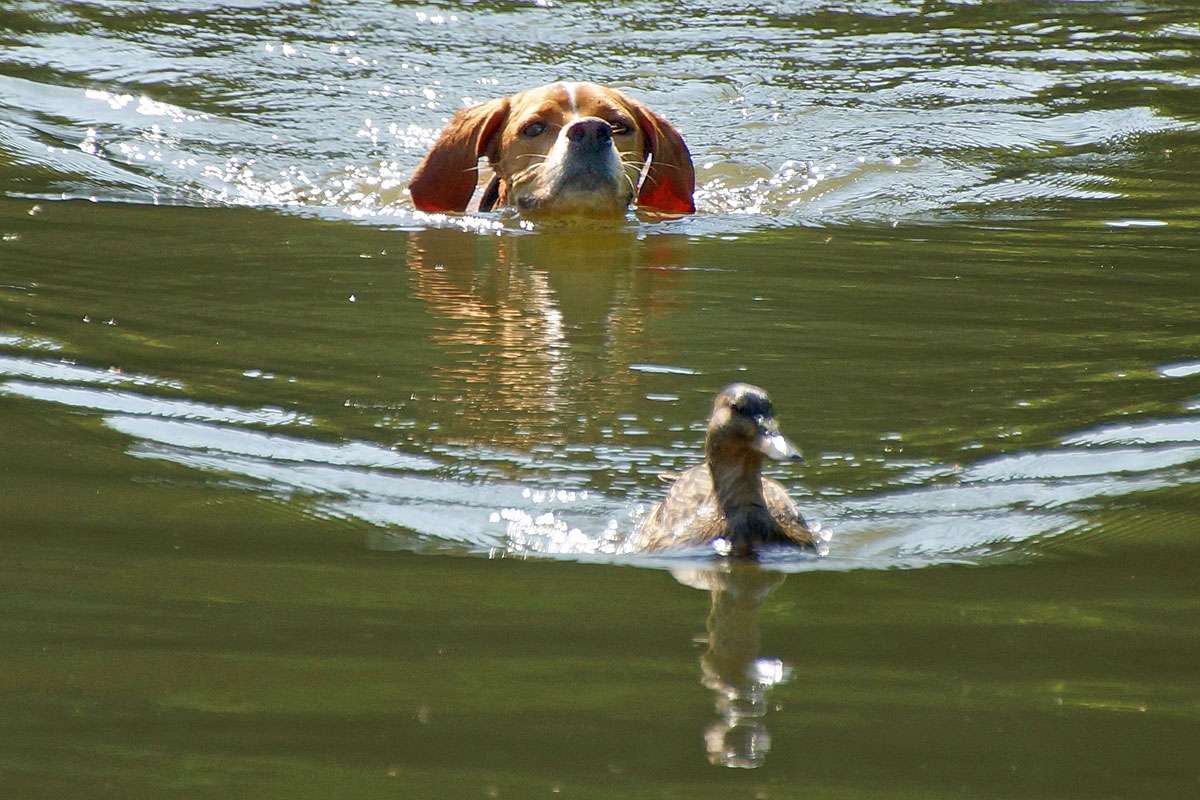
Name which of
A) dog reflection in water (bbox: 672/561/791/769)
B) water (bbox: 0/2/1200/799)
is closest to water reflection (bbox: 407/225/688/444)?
water (bbox: 0/2/1200/799)

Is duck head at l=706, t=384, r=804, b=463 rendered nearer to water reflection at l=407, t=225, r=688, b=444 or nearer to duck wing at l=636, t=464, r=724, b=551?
duck wing at l=636, t=464, r=724, b=551

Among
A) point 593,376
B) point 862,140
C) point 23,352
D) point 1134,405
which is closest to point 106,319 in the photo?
point 23,352

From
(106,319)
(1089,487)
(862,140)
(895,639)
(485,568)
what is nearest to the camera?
(895,639)

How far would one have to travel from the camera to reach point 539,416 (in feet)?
18.2

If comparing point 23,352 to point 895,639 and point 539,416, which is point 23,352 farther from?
point 895,639

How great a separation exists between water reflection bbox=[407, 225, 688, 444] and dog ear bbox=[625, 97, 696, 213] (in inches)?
23.7

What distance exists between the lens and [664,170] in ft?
31.9

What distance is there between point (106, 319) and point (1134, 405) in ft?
10.7

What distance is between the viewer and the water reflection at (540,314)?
573cm

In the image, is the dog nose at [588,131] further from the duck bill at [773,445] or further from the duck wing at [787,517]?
the duck bill at [773,445]

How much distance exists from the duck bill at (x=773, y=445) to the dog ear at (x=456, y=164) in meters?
5.38

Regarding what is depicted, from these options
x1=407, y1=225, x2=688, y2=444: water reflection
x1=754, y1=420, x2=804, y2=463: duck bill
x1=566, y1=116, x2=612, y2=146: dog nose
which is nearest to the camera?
x1=754, y1=420, x2=804, y2=463: duck bill

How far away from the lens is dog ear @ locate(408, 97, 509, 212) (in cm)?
970

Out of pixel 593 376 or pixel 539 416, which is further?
pixel 593 376
